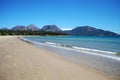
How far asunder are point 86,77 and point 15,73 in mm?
3005

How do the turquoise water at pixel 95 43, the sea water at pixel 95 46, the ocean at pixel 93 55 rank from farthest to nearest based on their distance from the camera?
the turquoise water at pixel 95 43, the sea water at pixel 95 46, the ocean at pixel 93 55

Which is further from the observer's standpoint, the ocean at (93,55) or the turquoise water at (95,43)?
the turquoise water at (95,43)

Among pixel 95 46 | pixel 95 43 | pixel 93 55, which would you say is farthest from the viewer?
pixel 95 43

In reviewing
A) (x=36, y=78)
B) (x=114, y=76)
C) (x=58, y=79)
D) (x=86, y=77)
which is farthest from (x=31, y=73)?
(x=114, y=76)

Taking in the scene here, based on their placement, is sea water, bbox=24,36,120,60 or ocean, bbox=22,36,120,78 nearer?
ocean, bbox=22,36,120,78


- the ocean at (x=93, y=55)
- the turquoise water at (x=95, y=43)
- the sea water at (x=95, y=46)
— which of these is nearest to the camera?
the ocean at (x=93, y=55)

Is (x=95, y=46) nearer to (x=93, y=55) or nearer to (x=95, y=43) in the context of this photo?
(x=95, y=43)

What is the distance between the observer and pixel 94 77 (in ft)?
23.7

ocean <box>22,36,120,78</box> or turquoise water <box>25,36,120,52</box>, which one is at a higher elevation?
ocean <box>22,36,120,78</box>

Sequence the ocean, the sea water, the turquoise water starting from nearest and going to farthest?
the ocean → the sea water → the turquoise water

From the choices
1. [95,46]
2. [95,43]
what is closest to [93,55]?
[95,46]

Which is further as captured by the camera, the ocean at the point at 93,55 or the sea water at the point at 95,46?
the sea water at the point at 95,46

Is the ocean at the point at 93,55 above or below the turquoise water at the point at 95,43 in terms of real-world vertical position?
above

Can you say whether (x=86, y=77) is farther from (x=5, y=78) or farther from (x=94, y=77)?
(x=5, y=78)
